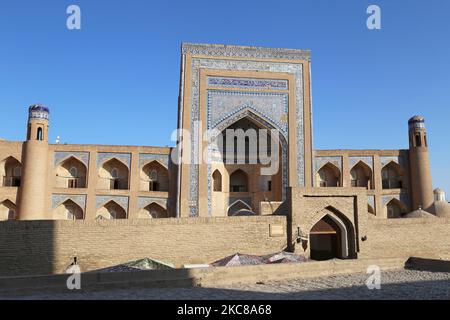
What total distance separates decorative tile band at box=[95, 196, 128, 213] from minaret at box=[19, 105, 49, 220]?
7.29ft

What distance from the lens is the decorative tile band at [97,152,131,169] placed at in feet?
64.2

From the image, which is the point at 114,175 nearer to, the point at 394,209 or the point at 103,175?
the point at 103,175

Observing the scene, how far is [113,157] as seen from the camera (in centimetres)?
1972

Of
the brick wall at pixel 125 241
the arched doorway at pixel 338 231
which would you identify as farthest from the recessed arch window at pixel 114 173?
the arched doorway at pixel 338 231

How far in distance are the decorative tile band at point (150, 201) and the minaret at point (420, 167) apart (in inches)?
495

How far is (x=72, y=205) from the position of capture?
62.7 ft

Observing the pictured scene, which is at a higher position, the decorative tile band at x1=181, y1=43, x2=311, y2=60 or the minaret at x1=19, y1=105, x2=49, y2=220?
the decorative tile band at x1=181, y1=43, x2=311, y2=60

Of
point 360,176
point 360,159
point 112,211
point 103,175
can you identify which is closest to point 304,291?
point 112,211

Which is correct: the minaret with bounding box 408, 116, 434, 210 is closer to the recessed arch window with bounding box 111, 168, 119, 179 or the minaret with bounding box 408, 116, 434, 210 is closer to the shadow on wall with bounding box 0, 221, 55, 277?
the recessed arch window with bounding box 111, 168, 119, 179

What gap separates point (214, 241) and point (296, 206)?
2.70m

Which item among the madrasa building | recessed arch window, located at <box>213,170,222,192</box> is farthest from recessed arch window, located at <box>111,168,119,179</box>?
recessed arch window, located at <box>213,170,222,192</box>
